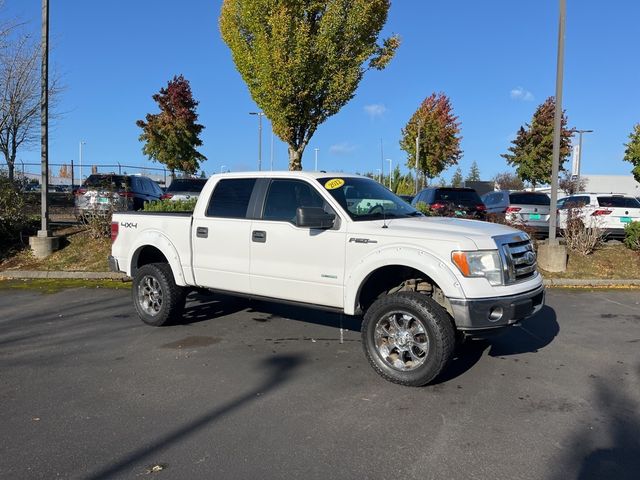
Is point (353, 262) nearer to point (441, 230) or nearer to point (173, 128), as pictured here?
point (441, 230)

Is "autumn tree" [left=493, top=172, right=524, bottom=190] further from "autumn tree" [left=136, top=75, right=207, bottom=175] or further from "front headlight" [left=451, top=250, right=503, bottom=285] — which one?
"front headlight" [left=451, top=250, right=503, bottom=285]

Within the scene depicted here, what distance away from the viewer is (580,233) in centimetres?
1180

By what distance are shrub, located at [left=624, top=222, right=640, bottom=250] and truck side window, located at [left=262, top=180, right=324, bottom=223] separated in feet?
31.0

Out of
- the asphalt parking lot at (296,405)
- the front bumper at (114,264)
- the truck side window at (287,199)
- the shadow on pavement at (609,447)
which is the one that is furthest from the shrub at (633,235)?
the front bumper at (114,264)

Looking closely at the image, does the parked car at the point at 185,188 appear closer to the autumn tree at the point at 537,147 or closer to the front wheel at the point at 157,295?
the front wheel at the point at 157,295

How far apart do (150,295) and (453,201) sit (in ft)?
28.9

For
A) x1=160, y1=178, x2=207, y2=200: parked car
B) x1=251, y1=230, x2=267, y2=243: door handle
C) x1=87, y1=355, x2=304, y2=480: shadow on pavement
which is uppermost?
x1=160, y1=178, x2=207, y2=200: parked car

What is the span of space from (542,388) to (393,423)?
1.65m

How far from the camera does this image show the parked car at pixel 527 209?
13.4m

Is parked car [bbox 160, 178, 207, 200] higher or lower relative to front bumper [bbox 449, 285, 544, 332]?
higher

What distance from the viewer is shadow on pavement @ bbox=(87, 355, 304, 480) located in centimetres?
333

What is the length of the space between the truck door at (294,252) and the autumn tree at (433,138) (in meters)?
34.1

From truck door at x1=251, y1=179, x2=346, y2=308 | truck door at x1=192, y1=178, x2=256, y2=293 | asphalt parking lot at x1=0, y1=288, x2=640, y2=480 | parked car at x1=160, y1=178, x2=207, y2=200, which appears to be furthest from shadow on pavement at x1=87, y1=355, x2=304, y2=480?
parked car at x1=160, y1=178, x2=207, y2=200

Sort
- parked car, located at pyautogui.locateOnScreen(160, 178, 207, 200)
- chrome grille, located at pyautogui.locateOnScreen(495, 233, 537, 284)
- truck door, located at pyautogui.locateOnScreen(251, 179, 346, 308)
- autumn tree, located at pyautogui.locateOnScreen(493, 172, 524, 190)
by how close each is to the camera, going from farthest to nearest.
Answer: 1. autumn tree, located at pyautogui.locateOnScreen(493, 172, 524, 190)
2. parked car, located at pyautogui.locateOnScreen(160, 178, 207, 200)
3. truck door, located at pyautogui.locateOnScreen(251, 179, 346, 308)
4. chrome grille, located at pyautogui.locateOnScreen(495, 233, 537, 284)
